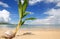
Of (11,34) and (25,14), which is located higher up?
(25,14)

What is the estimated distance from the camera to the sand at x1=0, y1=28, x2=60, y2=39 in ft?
2.88

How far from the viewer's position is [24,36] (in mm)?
883

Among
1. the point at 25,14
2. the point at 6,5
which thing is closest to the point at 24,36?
the point at 25,14

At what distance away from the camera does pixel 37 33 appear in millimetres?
890

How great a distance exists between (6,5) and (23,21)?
20 cm

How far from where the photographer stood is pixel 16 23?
875 mm

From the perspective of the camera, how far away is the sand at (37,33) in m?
0.88

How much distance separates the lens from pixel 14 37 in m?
0.87

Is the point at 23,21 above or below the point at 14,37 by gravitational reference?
above

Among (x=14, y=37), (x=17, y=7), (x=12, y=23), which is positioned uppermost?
(x=17, y=7)

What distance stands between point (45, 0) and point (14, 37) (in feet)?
1.35

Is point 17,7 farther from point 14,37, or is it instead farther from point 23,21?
point 14,37

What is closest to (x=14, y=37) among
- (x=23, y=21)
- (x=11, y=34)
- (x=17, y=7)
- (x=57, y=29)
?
(x=11, y=34)

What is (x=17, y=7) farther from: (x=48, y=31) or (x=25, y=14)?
(x=48, y=31)
